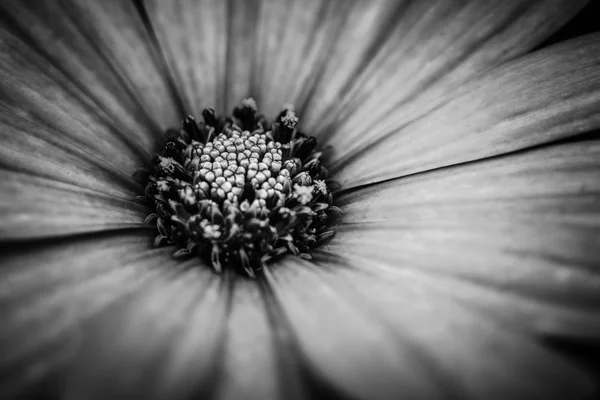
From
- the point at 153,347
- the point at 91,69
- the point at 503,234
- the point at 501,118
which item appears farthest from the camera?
the point at 91,69

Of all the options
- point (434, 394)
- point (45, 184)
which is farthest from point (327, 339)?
point (45, 184)

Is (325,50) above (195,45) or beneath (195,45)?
beneath

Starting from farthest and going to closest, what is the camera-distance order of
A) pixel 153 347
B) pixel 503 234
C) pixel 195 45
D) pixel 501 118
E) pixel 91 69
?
pixel 195 45, pixel 91 69, pixel 501 118, pixel 503 234, pixel 153 347

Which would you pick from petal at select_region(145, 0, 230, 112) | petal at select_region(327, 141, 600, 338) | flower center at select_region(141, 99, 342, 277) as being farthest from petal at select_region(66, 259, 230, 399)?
petal at select_region(145, 0, 230, 112)

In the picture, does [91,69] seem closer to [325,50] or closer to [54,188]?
[54,188]

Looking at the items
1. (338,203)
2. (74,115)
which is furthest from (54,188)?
(338,203)

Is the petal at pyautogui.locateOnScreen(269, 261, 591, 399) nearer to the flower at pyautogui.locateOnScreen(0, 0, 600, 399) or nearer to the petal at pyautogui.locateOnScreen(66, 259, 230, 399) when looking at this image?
the flower at pyautogui.locateOnScreen(0, 0, 600, 399)
